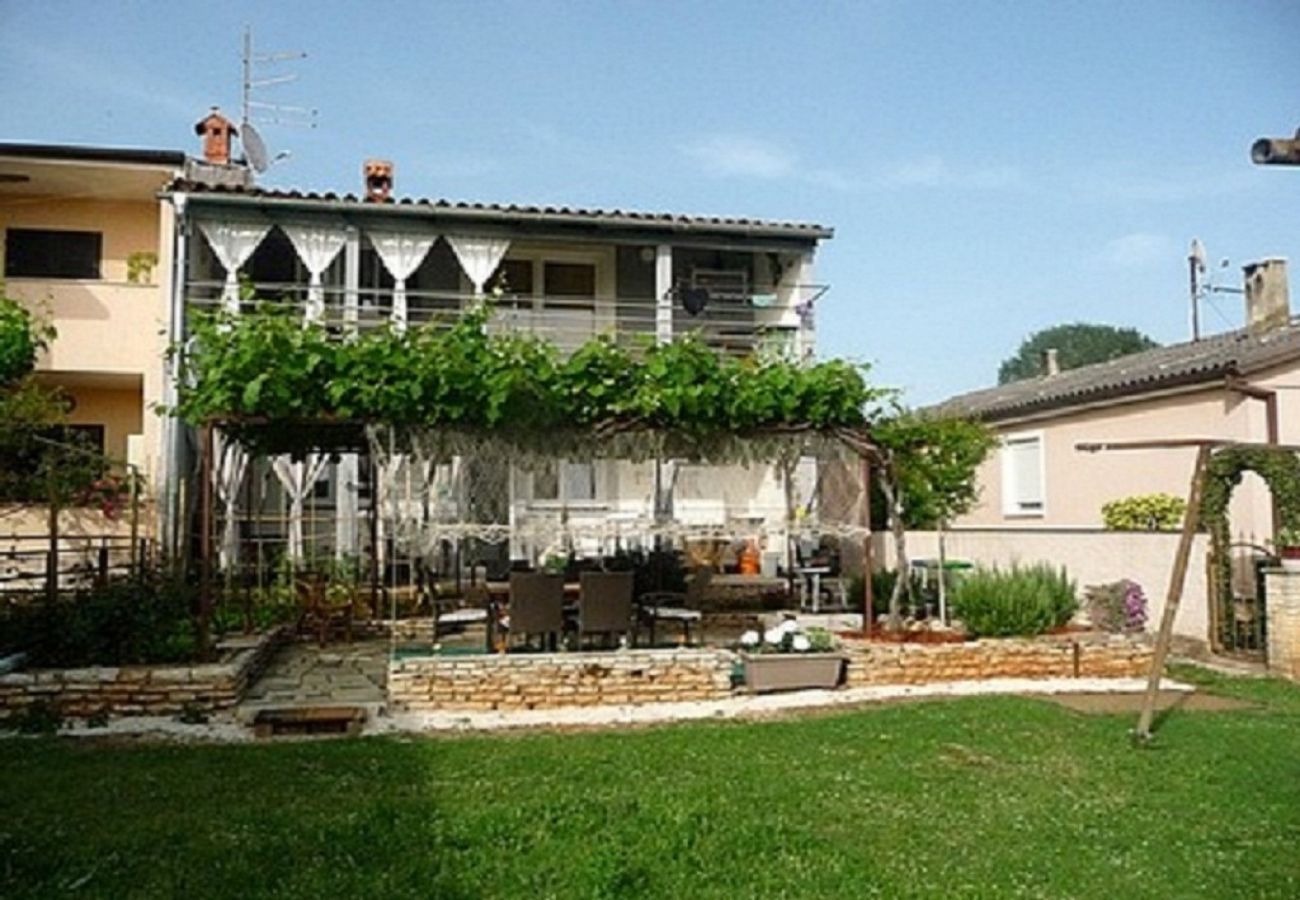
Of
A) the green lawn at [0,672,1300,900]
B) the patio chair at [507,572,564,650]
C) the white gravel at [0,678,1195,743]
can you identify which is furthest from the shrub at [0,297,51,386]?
the patio chair at [507,572,564,650]

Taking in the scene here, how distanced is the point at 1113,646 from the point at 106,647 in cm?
981

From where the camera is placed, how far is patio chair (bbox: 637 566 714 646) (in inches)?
448

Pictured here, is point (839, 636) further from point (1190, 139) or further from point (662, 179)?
point (662, 179)

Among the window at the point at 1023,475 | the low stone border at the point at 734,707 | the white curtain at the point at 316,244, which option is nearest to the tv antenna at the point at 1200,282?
the window at the point at 1023,475

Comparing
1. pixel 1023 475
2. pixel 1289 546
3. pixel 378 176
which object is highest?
pixel 378 176

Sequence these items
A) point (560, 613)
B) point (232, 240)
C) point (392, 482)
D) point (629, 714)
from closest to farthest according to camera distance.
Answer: point (629, 714) < point (560, 613) < point (392, 482) < point (232, 240)

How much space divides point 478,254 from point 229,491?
18.6 feet

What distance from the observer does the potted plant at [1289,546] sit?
10.9 metres

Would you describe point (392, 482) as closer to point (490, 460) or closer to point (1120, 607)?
point (490, 460)

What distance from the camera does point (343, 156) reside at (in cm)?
2055

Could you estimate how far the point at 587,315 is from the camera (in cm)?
1942

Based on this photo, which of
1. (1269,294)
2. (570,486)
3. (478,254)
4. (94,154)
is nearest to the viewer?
(94,154)

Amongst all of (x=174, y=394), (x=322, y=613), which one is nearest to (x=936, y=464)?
(x=322, y=613)

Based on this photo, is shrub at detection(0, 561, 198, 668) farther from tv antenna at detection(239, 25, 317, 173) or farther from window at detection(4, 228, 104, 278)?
tv antenna at detection(239, 25, 317, 173)
